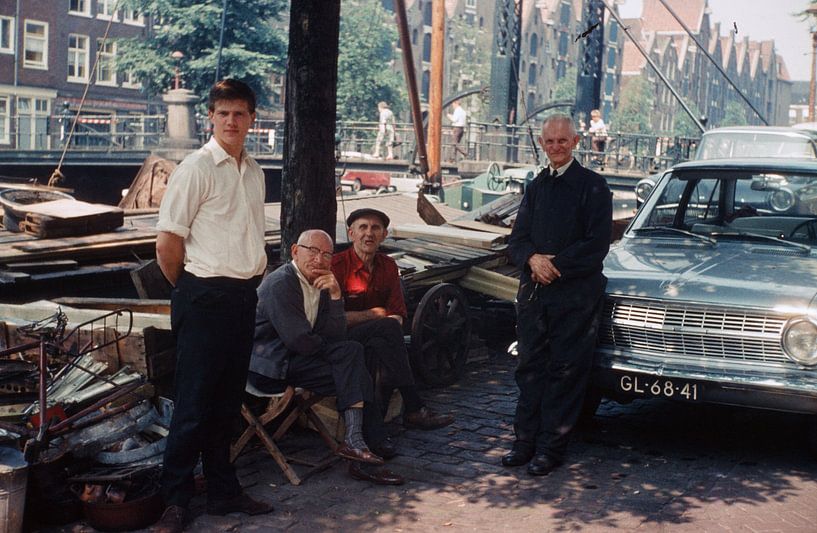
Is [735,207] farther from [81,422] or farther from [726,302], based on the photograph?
[81,422]

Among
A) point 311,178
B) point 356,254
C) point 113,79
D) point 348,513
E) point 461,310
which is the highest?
point 113,79

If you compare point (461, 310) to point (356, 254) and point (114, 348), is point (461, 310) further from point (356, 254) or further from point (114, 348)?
point (114, 348)

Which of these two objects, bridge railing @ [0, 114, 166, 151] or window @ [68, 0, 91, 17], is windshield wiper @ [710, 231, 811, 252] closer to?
bridge railing @ [0, 114, 166, 151]

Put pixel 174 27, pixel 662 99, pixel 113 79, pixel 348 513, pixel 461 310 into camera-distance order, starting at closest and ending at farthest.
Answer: pixel 348 513 < pixel 461 310 < pixel 174 27 < pixel 113 79 < pixel 662 99

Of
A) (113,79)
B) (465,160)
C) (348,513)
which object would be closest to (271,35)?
(113,79)

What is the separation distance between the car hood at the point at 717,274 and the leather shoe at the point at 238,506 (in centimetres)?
271

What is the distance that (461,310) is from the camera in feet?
29.7

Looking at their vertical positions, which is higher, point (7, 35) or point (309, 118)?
point (7, 35)

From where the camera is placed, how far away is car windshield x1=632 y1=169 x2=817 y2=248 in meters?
7.68

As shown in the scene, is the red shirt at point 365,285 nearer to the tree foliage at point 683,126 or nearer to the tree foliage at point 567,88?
the tree foliage at point 567,88

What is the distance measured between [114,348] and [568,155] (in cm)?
299

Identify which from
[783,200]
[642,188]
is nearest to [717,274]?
[783,200]

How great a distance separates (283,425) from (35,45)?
46.3 meters

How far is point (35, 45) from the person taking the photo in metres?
48.0
